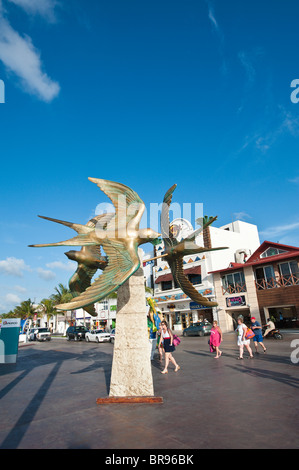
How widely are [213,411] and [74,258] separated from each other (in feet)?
15.1

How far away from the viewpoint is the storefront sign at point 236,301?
87.8 ft

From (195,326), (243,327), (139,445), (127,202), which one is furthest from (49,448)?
(195,326)

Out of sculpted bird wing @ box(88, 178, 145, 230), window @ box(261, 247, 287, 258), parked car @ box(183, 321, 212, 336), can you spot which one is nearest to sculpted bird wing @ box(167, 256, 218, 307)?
sculpted bird wing @ box(88, 178, 145, 230)

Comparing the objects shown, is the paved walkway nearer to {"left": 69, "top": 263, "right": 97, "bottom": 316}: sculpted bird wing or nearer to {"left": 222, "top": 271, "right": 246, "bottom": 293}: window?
{"left": 69, "top": 263, "right": 97, "bottom": 316}: sculpted bird wing

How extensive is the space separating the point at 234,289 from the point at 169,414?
80.8ft

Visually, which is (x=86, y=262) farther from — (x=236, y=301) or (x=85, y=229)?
(x=236, y=301)

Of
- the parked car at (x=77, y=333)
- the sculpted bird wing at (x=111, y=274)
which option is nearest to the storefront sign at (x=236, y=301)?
the parked car at (x=77, y=333)

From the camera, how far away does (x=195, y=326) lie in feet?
85.4

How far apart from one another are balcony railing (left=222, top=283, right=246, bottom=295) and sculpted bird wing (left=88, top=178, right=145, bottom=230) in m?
23.3

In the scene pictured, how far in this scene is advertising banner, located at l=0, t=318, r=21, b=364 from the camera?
13.9 m

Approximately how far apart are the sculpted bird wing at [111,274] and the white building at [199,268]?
25.2 meters

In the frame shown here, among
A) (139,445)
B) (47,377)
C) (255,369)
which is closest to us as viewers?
(139,445)
